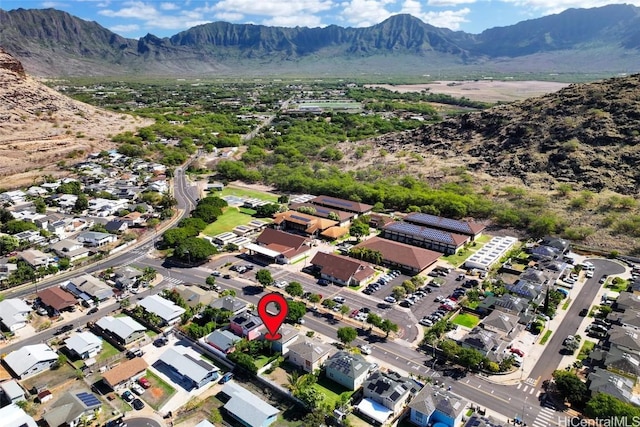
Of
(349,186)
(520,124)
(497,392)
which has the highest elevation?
(520,124)

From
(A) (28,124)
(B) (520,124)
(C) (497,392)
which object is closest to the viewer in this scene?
(C) (497,392)

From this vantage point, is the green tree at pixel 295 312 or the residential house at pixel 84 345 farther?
the green tree at pixel 295 312

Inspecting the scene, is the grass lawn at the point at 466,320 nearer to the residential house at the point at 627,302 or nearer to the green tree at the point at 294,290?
the residential house at the point at 627,302

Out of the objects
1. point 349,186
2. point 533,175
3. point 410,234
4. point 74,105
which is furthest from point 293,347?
point 74,105

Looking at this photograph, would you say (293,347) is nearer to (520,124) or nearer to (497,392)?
(497,392)

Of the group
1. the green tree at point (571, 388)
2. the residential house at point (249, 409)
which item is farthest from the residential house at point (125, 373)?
the green tree at point (571, 388)

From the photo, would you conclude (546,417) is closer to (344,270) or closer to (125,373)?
(344,270)

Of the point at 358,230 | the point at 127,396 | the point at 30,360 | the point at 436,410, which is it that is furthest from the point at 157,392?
the point at 358,230
